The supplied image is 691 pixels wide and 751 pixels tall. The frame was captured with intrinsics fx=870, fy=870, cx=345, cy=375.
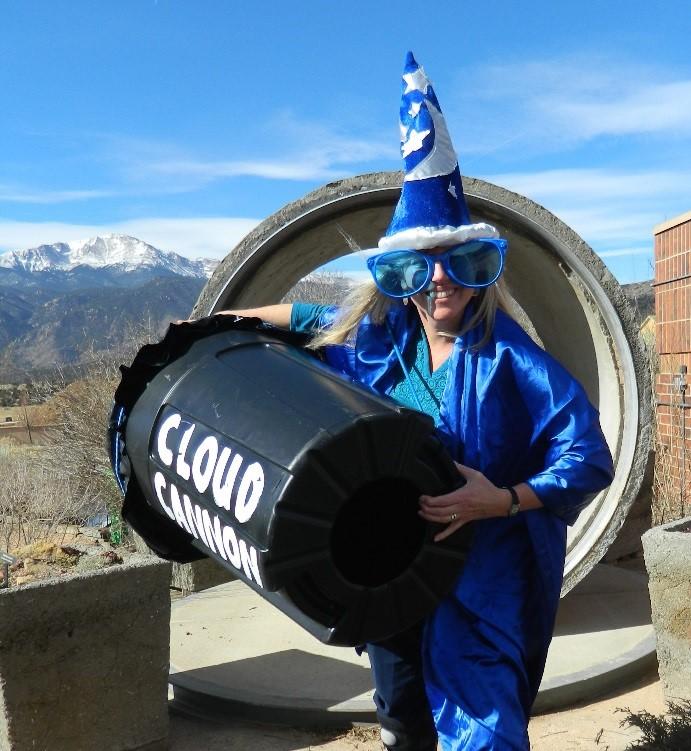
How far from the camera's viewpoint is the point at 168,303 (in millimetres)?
178250

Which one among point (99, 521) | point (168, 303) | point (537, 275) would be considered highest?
point (168, 303)

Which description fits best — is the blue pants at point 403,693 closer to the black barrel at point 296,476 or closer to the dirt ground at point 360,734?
the black barrel at point 296,476

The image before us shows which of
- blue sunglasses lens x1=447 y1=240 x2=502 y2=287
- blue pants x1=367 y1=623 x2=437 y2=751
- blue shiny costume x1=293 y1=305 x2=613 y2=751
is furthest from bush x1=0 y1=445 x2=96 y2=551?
blue sunglasses lens x1=447 y1=240 x2=502 y2=287

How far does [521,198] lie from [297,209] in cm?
108

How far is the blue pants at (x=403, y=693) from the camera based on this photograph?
2.03 m

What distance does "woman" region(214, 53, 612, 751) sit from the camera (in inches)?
71.6

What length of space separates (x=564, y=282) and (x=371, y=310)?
2.69 meters

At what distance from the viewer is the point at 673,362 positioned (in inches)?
254

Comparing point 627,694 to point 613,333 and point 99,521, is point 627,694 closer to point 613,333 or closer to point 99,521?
point 613,333

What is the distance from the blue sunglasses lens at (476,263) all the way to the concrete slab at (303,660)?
211cm

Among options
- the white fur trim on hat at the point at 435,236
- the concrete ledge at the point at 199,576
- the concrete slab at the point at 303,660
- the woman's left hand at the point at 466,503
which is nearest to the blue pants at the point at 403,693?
the woman's left hand at the point at 466,503

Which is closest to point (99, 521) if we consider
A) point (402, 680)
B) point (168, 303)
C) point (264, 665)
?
point (264, 665)

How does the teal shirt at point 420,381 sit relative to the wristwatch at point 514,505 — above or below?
above

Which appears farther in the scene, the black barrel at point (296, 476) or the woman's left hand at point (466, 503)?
the woman's left hand at point (466, 503)
